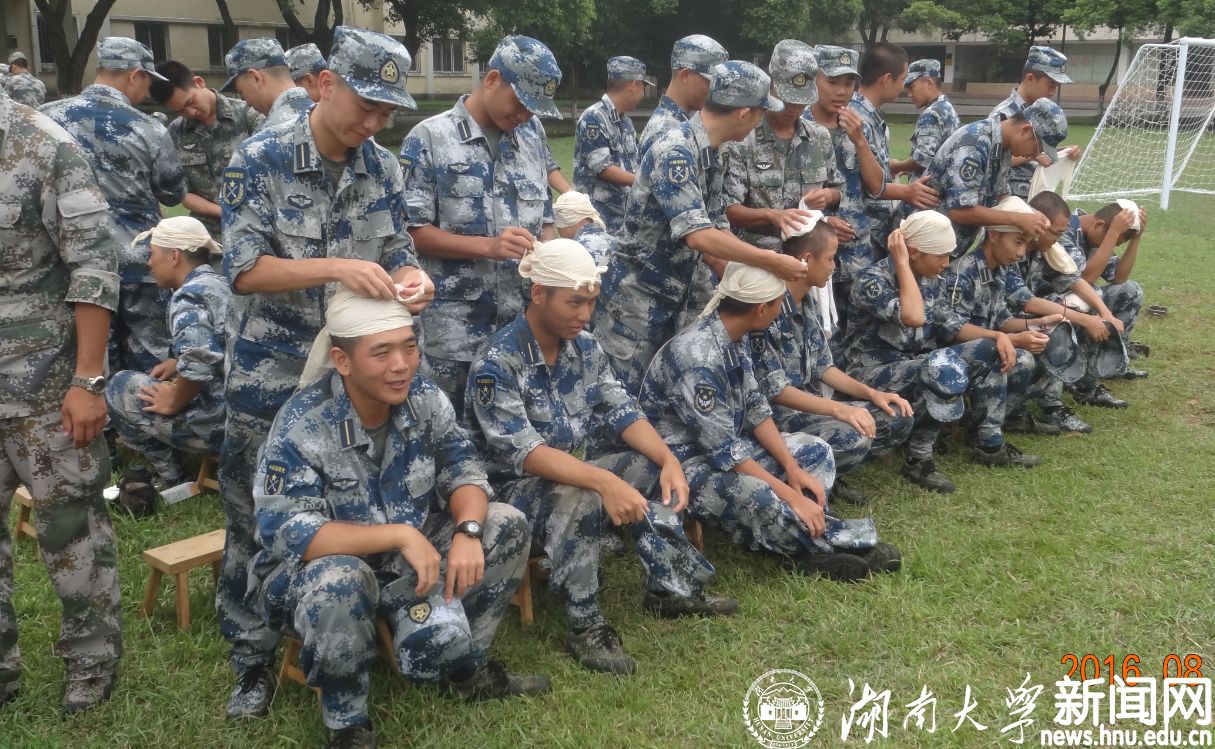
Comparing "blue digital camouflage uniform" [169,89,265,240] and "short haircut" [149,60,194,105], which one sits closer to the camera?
"short haircut" [149,60,194,105]

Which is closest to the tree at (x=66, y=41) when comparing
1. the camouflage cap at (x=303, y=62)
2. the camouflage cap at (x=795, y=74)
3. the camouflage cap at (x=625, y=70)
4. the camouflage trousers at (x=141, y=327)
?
the camouflage cap at (x=625, y=70)

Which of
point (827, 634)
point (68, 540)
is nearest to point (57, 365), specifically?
point (68, 540)

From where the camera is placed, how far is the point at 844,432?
500 centimetres

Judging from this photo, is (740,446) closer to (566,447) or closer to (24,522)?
(566,447)

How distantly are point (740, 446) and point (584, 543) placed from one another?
0.96m

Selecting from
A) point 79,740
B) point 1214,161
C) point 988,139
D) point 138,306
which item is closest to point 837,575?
point 79,740

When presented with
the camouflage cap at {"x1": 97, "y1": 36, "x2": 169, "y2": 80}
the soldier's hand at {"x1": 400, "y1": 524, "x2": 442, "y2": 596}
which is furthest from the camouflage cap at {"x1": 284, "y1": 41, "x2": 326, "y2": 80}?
the soldier's hand at {"x1": 400, "y1": 524, "x2": 442, "y2": 596}

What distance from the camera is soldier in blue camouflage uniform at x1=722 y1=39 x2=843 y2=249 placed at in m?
5.28

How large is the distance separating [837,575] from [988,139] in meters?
3.31

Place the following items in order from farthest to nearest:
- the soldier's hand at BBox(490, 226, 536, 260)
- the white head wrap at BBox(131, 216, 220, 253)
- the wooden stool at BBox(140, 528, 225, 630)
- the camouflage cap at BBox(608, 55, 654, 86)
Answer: the camouflage cap at BBox(608, 55, 654, 86), the white head wrap at BBox(131, 216, 220, 253), the soldier's hand at BBox(490, 226, 536, 260), the wooden stool at BBox(140, 528, 225, 630)

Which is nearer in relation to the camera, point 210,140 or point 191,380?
point 191,380

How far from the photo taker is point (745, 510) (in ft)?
14.3

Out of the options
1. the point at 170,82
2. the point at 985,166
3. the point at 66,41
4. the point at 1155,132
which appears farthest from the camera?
the point at 66,41

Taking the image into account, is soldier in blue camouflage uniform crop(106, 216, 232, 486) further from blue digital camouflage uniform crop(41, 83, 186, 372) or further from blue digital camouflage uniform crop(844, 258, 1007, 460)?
blue digital camouflage uniform crop(844, 258, 1007, 460)
